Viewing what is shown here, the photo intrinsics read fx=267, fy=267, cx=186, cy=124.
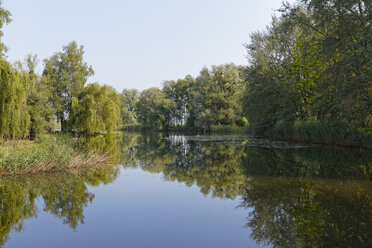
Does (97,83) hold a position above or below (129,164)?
above

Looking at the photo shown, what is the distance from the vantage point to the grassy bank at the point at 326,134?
17.3m

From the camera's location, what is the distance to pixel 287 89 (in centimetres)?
2375

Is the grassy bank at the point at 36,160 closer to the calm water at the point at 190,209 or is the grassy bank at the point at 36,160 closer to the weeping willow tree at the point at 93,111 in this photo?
the calm water at the point at 190,209

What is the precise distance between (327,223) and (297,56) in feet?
72.3

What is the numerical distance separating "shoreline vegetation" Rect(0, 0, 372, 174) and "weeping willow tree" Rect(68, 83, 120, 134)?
11 cm

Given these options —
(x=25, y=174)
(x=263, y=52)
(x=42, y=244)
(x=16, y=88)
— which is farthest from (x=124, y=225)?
(x=263, y=52)

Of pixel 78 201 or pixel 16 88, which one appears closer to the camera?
pixel 78 201

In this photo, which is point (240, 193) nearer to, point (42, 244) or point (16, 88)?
point (42, 244)

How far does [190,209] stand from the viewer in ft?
21.2

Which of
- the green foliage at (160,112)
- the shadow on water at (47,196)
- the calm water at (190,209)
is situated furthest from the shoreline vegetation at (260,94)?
the green foliage at (160,112)

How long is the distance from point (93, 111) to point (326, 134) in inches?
837

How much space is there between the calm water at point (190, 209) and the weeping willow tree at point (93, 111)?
58.6ft

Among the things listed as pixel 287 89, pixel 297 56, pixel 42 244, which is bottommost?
pixel 42 244

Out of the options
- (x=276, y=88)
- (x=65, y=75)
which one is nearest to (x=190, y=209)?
(x=276, y=88)
